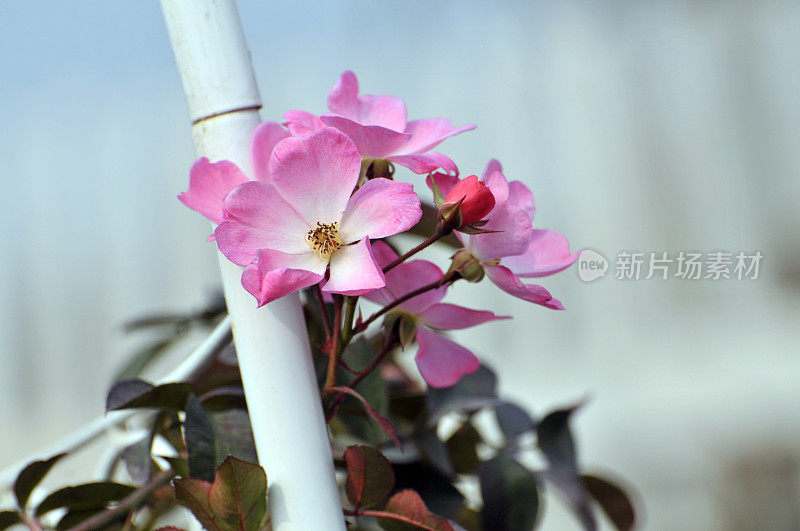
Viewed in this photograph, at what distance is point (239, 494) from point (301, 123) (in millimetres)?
125

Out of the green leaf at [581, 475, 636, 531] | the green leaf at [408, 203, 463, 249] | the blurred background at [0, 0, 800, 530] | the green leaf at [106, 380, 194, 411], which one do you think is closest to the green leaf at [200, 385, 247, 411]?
the green leaf at [106, 380, 194, 411]

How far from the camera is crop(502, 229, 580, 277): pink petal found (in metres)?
0.23

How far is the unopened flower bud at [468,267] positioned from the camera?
22 cm

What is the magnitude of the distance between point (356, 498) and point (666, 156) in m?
1.10

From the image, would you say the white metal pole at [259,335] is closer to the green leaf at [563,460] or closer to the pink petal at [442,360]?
the pink petal at [442,360]

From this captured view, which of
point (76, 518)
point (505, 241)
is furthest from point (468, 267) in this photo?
point (76, 518)

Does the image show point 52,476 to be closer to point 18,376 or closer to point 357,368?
point 18,376

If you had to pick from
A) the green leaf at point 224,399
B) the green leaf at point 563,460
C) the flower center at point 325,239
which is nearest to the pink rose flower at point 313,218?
the flower center at point 325,239

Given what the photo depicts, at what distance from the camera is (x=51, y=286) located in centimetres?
116

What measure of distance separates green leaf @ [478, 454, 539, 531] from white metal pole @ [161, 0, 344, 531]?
12 centimetres

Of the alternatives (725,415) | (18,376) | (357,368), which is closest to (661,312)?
(725,415)

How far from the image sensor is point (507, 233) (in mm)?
210

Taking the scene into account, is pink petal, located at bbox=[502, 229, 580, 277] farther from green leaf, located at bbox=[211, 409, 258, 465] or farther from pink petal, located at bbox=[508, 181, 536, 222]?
green leaf, located at bbox=[211, 409, 258, 465]

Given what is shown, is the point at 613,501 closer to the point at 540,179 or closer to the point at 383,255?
the point at 383,255
